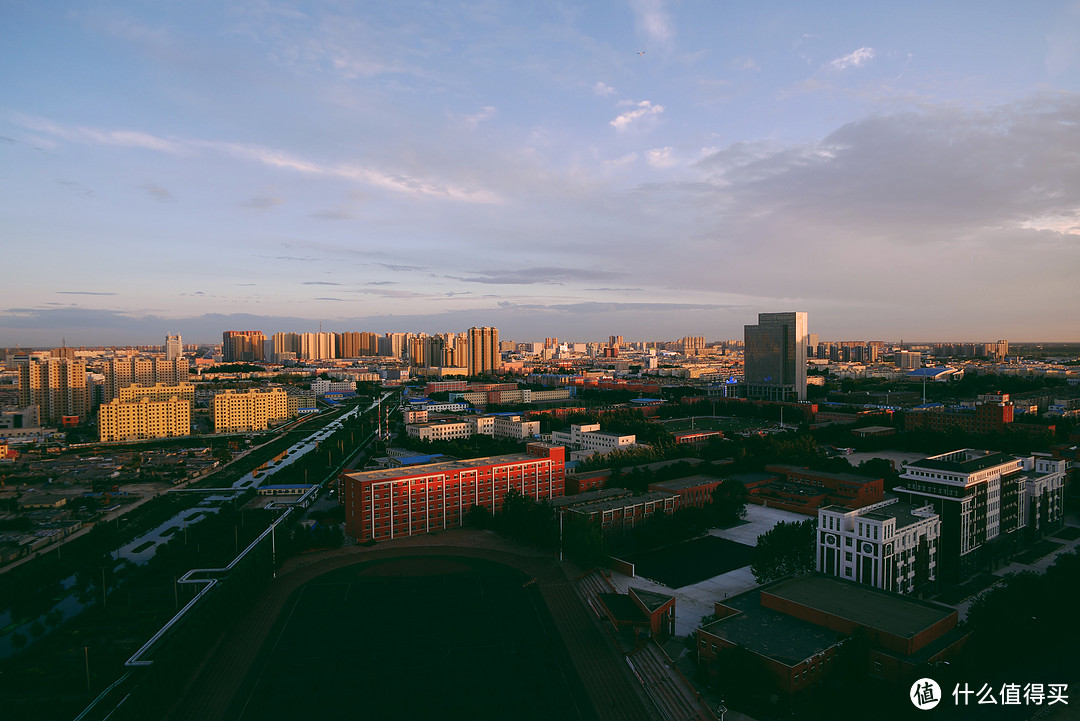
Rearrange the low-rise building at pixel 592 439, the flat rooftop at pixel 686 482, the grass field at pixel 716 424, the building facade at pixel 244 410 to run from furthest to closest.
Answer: the building facade at pixel 244 410 < the grass field at pixel 716 424 < the low-rise building at pixel 592 439 < the flat rooftop at pixel 686 482

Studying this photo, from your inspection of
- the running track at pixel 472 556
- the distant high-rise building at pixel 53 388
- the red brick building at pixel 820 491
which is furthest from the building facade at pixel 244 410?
the red brick building at pixel 820 491

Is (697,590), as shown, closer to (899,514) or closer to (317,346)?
(899,514)

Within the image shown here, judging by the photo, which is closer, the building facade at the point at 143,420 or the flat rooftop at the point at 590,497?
the flat rooftop at the point at 590,497

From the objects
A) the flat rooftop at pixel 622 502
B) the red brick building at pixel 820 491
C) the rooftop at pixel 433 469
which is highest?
the rooftop at pixel 433 469

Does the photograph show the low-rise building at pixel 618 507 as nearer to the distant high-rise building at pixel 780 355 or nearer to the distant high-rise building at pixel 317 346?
the distant high-rise building at pixel 780 355

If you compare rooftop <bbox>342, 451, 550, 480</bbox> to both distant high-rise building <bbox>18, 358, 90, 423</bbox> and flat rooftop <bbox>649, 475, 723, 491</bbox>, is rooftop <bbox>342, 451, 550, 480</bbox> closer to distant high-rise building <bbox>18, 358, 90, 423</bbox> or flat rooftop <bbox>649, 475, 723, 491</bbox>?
flat rooftop <bbox>649, 475, 723, 491</bbox>

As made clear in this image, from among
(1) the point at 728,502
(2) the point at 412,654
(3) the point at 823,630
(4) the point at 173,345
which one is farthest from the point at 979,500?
(4) the point at 173,345

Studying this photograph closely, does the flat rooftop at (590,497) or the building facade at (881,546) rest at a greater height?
the building facade at (881,546)
